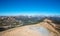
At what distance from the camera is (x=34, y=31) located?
185 centimetres

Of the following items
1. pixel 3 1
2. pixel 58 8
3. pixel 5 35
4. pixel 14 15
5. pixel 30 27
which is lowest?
pixel 5 35

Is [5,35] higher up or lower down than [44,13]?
lower down

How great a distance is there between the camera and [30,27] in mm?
1874

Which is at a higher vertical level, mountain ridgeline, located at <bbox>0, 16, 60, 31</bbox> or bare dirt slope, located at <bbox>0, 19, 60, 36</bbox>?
mountain ridgeline, located at <bbox>0, 16, 60, 31</bbox>

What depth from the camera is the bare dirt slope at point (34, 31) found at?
5.88 ft

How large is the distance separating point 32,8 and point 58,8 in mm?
525

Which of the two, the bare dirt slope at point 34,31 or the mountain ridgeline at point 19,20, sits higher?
the mountain ridgeline at point 19,20

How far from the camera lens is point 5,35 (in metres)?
1.77

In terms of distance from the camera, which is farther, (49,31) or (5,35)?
(49,31)

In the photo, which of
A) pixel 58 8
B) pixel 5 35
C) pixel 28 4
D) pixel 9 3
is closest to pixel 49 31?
pixel 58 8

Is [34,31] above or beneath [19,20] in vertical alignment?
beneath

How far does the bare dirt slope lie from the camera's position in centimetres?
179

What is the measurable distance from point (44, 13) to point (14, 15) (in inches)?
23.8

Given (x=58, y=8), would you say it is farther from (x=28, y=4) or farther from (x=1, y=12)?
(x=1, y=12)
